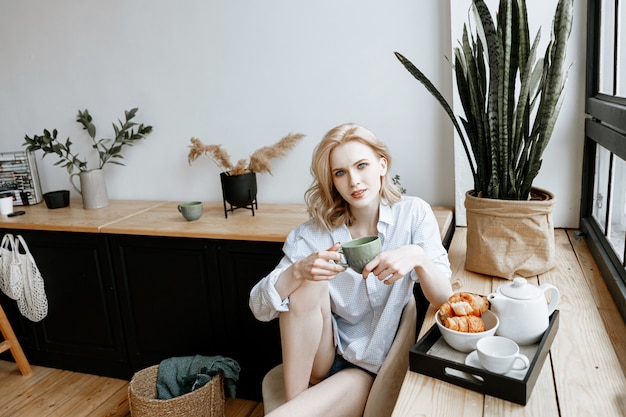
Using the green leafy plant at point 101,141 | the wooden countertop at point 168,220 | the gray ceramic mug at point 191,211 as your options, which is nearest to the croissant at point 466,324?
the wooden countertop at point 168,220

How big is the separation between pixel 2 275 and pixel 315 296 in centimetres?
197

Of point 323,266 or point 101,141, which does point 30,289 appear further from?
point 323,266

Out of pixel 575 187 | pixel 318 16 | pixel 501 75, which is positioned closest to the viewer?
pixel 501 75

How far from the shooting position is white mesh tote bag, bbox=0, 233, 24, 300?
262 cm

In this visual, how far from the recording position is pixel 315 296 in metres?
1.58

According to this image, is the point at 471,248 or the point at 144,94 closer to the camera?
the point at 471,248

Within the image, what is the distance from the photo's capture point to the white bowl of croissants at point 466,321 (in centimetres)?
120

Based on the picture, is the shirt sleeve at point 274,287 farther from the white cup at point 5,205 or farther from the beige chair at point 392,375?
the white cup at point 5,205

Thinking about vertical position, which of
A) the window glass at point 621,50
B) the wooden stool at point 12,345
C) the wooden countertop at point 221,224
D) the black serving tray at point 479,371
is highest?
the window glass at point 621,50

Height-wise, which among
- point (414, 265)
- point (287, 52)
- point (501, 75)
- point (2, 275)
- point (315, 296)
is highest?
Result: point (287, 52)

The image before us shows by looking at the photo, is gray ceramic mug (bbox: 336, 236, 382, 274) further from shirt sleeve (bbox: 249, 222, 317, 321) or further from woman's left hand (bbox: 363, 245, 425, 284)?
shirt sleeve (bbox: 249, 222, 317, 321)

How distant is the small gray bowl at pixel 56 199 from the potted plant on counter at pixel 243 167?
0.91m

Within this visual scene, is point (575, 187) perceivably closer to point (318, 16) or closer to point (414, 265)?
point (414, 265)

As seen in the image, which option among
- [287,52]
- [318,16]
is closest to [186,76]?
[287,52]
